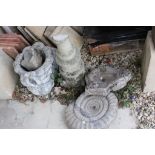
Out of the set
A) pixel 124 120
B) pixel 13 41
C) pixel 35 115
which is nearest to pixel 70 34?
pixel 13 41

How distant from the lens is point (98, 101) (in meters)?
2.62

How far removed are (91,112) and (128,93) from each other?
1.32ft

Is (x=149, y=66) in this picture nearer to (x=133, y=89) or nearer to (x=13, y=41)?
(x=133, y=89)

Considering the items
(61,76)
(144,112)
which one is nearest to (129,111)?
(144,112)

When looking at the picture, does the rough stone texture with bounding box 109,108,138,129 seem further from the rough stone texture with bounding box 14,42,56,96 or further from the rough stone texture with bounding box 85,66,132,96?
the rough stone texture with bounding box 14,42,56,96

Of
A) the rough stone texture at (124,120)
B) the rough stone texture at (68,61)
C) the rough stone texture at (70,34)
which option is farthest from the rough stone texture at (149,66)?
the rough stone texture at (70,34)

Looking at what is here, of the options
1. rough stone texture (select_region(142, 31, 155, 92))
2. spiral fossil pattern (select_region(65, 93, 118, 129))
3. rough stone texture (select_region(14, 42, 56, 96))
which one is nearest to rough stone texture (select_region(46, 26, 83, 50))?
rough stone texture (select_region(14, 42, 56, 96))

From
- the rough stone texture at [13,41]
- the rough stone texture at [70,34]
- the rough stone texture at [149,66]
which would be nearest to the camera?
the rough stone texture at [149,66]

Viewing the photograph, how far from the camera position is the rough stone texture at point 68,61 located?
2.23 meters

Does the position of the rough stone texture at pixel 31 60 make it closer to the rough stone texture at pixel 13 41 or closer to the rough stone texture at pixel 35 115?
the rough stone texture at pixel 13 41

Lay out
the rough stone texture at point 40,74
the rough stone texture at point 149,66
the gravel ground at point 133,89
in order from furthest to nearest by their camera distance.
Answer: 1. the gravel ground at point 133,89
2. the rough stone texture at point 40,74
3. the rough stone texture at point 149,66

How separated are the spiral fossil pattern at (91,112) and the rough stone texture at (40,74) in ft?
1.03

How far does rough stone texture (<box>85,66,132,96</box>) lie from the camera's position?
2.57 meters
